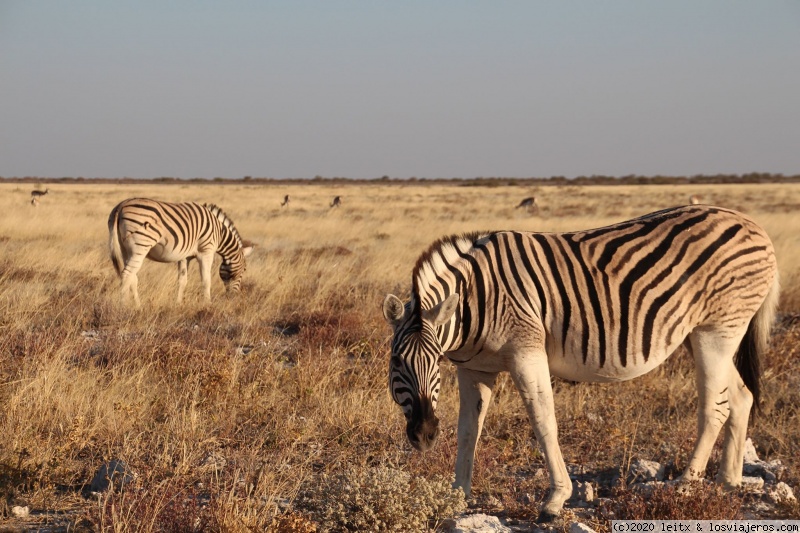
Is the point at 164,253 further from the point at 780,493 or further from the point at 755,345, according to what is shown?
the point at 780,493

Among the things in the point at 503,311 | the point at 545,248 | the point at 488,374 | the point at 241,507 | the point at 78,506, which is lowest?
the point at 78,506

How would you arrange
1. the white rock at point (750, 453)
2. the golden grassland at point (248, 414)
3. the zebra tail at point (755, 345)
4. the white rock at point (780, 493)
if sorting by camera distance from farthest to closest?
the white rock at point (750, 453) → the zebra tail at point (755, 345) → the white rock at point (780, 493) → the golden grassland at point (248, 414)

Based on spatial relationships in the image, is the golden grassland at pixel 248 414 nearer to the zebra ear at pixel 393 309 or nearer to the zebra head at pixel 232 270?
the zebra ear at pixel 393 309

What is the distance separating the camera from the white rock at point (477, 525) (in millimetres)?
4148

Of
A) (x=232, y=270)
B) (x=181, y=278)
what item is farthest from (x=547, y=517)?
(x=232, y=270)

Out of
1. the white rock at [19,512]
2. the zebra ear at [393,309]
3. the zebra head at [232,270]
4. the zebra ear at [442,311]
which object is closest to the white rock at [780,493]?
the zebra ear at [442,311]

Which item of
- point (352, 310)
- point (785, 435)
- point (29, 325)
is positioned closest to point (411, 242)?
point (352, 310)

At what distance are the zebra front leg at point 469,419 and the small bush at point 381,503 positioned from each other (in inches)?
21.7

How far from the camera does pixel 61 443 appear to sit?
17.2 feet

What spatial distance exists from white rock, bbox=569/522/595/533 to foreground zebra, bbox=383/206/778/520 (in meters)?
0.31

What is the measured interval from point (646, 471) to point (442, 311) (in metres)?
2.07

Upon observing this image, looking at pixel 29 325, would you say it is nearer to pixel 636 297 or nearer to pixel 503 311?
pixel 503 311

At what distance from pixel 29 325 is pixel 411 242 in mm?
11955

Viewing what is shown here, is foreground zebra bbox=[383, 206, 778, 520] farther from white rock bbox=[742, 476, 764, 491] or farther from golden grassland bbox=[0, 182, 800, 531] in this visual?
golden grassland bbox=[0, 182, 800, 531]
